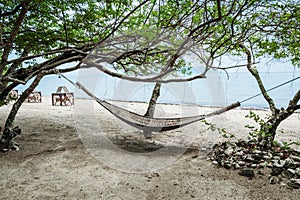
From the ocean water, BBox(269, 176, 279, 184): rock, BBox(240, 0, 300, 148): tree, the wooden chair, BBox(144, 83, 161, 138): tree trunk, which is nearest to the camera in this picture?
BBox(269, 176, 279, 184): rock

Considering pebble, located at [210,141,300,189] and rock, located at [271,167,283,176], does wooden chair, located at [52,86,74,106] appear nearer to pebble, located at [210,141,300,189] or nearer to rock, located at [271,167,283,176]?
pebble, located at [210,141,300,189]

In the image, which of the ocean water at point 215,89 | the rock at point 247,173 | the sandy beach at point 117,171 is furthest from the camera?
the ocean water at point 215,89

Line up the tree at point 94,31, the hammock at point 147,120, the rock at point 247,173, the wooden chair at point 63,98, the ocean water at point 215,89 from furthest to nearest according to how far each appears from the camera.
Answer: the wooden chair at point 63,98 → the ocean water at point 215,89 → the hammock at point 147,120 → the tree at point 94,31 → the rock at point 247,173

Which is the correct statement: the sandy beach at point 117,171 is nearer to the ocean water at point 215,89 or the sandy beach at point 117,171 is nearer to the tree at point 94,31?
the tree at point 94,31

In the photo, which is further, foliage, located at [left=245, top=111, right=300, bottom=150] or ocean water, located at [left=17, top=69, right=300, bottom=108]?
ocean water, located at [left=17, top=69, right=300, bottom=108]

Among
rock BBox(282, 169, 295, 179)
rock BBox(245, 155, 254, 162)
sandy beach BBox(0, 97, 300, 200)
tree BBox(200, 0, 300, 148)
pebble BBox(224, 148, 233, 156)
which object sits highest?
tree BBox(200, 0, 300, 148)

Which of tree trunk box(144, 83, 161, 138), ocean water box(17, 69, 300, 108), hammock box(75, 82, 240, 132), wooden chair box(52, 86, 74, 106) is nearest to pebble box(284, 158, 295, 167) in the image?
hammock box(75, 82, 240, 132)

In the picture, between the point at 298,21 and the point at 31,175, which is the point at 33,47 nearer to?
the point at 31,175

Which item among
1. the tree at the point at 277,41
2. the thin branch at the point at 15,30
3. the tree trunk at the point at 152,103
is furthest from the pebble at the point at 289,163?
the thin branch at the point at 15,30

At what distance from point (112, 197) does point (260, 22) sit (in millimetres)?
2088

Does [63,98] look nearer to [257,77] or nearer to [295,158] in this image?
[257,77]

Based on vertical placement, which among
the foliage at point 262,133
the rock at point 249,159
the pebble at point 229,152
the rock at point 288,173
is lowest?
the rock at point 288,173

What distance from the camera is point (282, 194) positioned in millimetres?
1452

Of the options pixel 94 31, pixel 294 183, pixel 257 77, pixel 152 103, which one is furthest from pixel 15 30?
pixel 257 77
